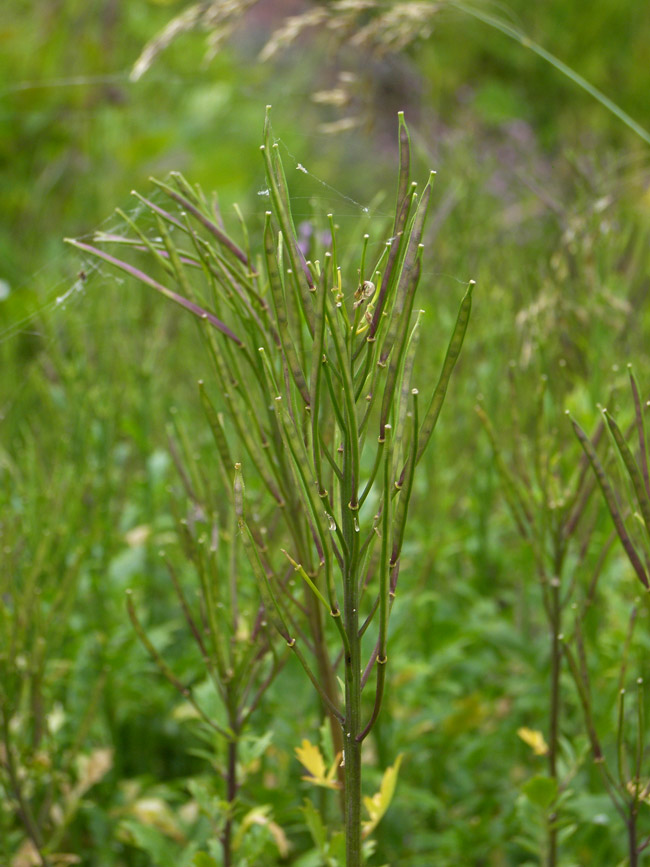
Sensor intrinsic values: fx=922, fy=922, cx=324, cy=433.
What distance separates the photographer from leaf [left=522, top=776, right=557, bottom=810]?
45.7 inches

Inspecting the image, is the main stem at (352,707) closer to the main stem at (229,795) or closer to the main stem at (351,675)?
the main stem at (351,675)

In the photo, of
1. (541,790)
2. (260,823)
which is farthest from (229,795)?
(541,790)

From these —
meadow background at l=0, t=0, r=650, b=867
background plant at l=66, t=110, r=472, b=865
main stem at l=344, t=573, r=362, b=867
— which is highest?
background plant at l=66, t=110, r=472, b=865

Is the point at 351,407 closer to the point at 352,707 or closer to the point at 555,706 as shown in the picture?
the point at 352,707

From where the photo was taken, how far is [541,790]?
1.17 meters

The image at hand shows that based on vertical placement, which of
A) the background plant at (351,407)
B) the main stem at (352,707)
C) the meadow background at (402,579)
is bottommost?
the meadow background at (402,579)

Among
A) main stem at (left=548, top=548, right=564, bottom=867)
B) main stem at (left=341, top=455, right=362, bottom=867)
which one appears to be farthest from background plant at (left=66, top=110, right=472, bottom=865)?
main stem at (left=548, top=548, right=564, bottom=867)

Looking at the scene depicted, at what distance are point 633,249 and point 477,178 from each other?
18.8 inches

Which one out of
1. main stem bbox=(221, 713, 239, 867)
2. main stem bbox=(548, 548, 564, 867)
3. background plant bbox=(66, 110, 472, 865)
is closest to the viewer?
background plant bbox=(66, 110, 472, 865)

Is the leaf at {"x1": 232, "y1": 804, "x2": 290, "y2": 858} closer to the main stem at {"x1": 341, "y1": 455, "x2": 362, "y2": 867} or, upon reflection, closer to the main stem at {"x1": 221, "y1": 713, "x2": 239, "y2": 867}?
the main stem at {"x1": 221, "y1": 713, "x2": 239, "y2": 867}

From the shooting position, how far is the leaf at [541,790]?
1.16 metres

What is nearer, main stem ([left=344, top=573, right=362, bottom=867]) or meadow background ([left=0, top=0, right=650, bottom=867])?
main stem ([left=344, top=573, right=362, bottom=867])

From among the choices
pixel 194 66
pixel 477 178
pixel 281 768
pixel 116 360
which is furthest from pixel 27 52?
pixel 281 768

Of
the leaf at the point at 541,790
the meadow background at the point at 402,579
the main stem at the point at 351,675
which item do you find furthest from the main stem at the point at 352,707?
the leaf at the point at 541,790
